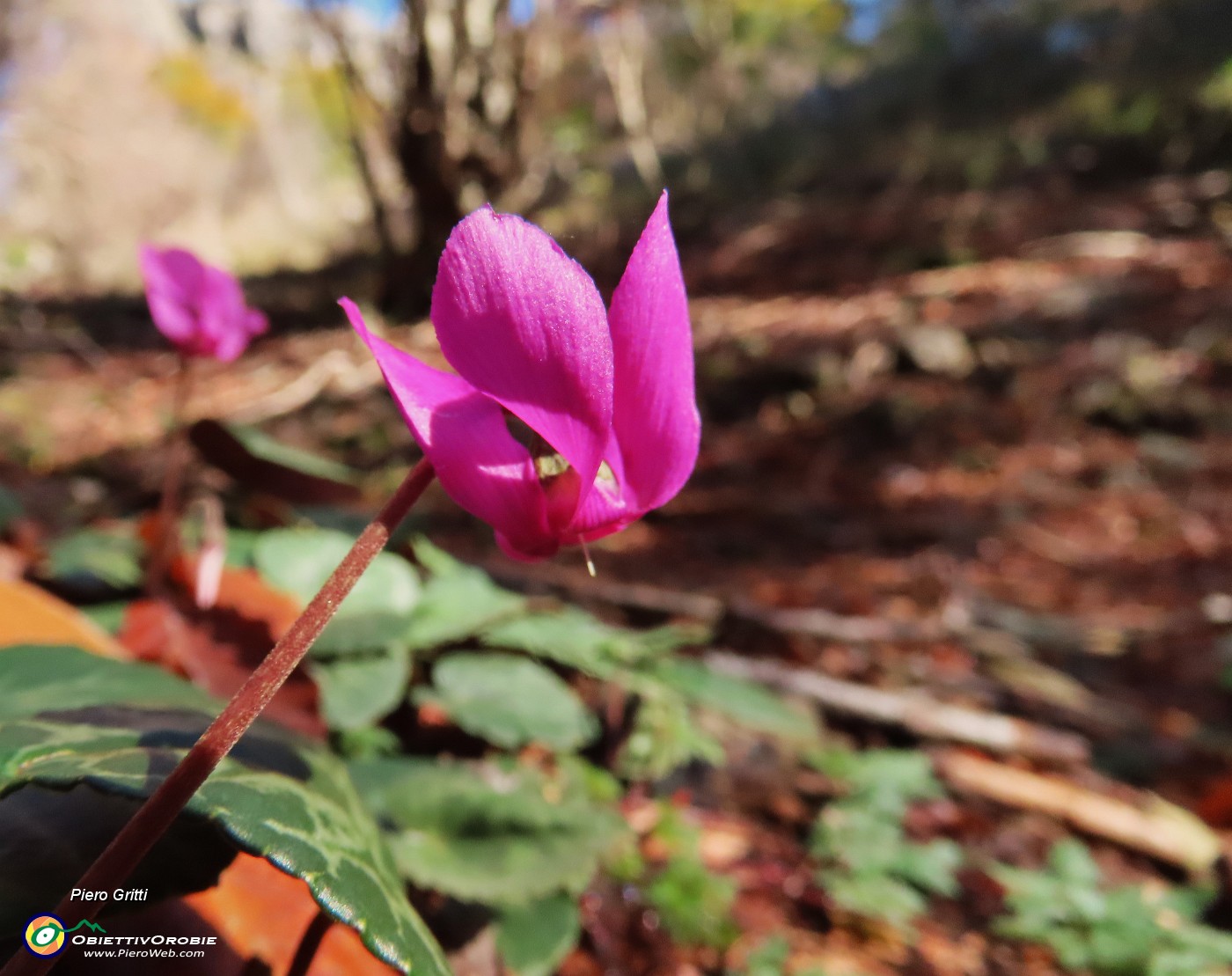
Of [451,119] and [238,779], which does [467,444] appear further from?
[451,119]

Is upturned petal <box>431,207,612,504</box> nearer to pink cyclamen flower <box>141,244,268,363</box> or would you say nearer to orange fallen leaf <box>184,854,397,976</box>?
orange fallen leaf <box>184,854,397,976</box>

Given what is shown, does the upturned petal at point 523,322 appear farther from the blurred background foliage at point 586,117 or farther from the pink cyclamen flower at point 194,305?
the pink cyclamen flower at point 194,305

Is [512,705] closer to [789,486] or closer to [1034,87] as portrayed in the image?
[789,486]

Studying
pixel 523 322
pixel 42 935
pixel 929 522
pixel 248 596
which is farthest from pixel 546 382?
pixel 929 522

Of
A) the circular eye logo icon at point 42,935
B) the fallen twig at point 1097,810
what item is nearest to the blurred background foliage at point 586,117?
the circular eye logo icon at point 42,935

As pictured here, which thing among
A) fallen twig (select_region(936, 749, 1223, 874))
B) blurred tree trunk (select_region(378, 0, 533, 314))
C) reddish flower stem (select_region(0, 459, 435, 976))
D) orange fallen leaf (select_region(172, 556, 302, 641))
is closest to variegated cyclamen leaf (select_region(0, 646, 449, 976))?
reddish flower stem (select_region(0, 459, 435, 976))
